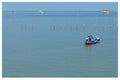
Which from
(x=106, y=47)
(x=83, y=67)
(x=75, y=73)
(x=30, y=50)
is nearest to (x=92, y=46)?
(x=106, y=47)

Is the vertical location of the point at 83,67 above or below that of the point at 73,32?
below

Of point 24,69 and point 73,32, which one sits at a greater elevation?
point 73,32

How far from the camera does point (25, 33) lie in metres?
7.43

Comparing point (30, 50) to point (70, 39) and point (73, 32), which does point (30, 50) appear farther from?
point (73, 32)

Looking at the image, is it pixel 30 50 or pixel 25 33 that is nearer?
pixel 30 50

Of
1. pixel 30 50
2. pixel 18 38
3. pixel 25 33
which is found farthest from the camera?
pixel 25 33

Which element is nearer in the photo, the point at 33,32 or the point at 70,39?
the point at 70,39

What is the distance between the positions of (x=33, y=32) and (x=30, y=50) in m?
2.09

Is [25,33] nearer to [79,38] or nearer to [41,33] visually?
[41,33]

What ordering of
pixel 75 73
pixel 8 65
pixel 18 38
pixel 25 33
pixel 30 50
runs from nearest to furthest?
pixel 75 73
pixel 8 65
pixel 30 50
pixel 18 38
pixel 25 33

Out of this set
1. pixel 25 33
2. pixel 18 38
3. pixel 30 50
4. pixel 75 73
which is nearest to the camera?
pixel 75 73

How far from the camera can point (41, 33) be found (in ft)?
24.9

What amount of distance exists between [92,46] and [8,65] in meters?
1.94

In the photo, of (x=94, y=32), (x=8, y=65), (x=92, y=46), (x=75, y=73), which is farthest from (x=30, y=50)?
(x=94, y=32)
